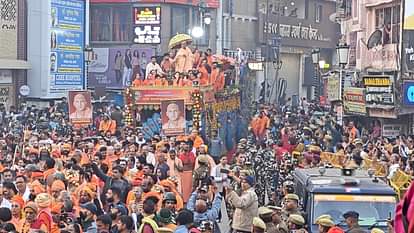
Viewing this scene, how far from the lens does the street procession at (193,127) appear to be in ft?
32.5

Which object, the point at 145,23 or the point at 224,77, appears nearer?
the point at 224,77

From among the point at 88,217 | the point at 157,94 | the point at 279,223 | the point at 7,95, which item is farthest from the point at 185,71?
the point at 7,95

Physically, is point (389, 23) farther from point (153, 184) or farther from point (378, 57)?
point (153, 184)

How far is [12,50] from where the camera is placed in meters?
39.1

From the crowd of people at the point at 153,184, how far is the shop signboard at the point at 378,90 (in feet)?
16.6

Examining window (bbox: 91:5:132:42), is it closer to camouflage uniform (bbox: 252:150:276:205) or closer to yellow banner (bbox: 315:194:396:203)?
camouflage uniform (bbox: 252:150:276:205)

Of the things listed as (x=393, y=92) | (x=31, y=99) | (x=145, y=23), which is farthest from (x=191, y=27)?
(x=393, y=92)

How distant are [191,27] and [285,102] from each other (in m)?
10.4

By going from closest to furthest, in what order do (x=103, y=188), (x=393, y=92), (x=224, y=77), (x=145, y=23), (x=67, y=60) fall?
(x=103, y=188) < (x=224, y=77) < (x=393, y=92) < (x=67, y=60) < (x=145, y=23)

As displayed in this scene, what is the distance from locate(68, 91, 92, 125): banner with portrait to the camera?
20484 millimetres

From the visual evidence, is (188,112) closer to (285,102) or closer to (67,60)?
(67,60)

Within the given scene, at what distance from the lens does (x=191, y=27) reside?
53625mm

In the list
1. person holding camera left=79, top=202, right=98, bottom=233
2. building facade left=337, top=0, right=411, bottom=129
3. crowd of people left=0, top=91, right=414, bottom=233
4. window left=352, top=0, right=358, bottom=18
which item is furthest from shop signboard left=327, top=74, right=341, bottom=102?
person holding camera left=79, top=202, right=98, bottom=233

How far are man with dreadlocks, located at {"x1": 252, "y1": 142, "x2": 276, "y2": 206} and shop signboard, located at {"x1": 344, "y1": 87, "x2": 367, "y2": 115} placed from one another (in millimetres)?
11653
